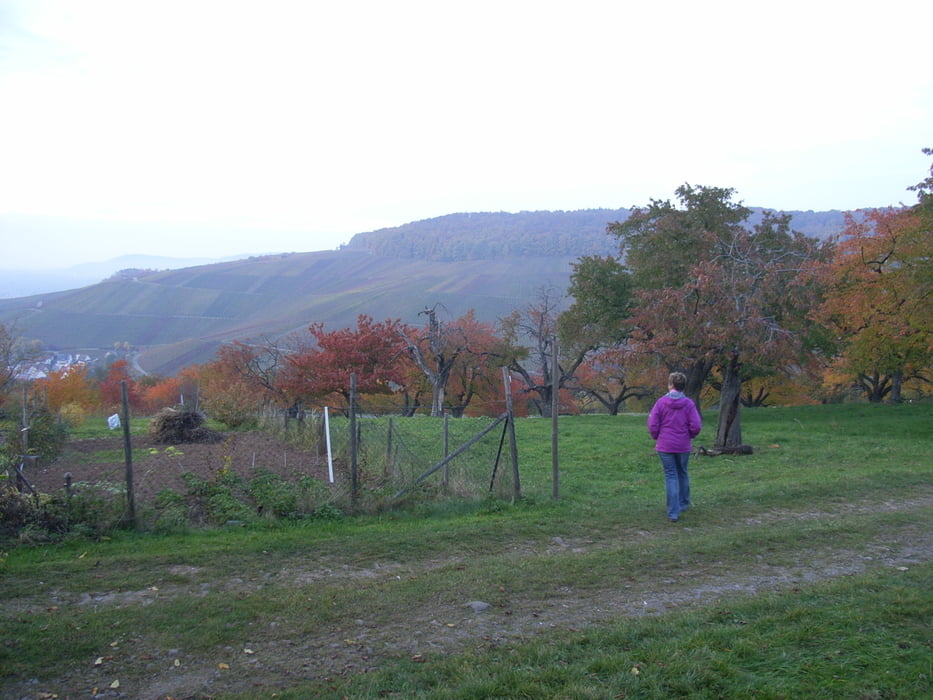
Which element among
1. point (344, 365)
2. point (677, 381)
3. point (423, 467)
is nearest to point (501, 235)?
point (344, 365)

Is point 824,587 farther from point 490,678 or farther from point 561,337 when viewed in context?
point 561,337

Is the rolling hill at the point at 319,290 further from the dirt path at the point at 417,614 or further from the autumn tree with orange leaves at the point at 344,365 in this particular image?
the dirt path at the point at 417,614

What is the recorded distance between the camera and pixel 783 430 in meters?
19.6

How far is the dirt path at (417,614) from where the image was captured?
4129mm

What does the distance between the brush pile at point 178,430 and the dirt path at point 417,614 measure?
11870mm

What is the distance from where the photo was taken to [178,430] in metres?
17.2

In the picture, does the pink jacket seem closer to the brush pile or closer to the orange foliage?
Answer: the brush pile

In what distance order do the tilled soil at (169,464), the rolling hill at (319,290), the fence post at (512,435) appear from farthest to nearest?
the rolling hill at (319,290) → the tilled soil at (169,464) → the fence post at (512,435)

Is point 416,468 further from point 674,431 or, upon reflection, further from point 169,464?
point 169,464

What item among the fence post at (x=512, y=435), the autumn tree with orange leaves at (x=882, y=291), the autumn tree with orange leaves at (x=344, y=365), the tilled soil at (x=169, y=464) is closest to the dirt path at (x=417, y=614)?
the fence post at (x=512, y=435)

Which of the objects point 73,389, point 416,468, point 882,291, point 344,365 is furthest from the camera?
point 73,389

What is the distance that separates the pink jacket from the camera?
8.16 m

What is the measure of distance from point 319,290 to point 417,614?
128145mm

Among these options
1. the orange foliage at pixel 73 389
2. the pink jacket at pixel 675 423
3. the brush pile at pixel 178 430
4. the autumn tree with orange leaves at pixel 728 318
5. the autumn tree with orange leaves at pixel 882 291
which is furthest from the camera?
the orange foliage at pixel 73 389
